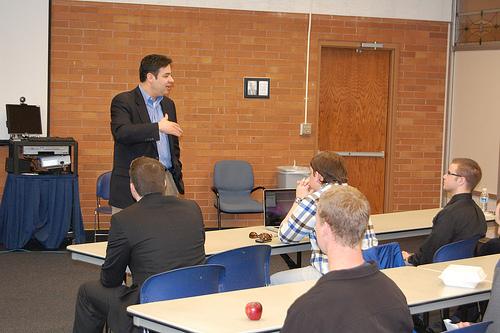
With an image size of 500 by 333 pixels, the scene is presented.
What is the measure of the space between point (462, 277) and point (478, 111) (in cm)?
611

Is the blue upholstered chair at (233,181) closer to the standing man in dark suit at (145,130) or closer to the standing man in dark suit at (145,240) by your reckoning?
the standing man in dark suit at (145,130)

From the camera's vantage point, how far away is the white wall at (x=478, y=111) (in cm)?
934

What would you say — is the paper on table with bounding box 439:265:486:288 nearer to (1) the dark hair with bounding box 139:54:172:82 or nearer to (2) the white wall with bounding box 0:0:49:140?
(1) the dark hair with bounding box 139:54:172:82

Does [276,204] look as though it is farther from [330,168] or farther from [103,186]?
[103,186]

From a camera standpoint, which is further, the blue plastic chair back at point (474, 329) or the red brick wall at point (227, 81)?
the red brick wall at point (227, 81)

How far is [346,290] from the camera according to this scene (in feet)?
8.13

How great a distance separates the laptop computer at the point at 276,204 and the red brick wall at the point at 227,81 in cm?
359

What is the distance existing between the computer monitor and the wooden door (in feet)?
11.4

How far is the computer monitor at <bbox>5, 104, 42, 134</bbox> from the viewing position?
8266mm

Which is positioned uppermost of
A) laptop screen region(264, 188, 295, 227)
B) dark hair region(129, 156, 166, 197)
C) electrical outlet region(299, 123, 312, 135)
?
electrical outlet region(299, 123, 312, 135)

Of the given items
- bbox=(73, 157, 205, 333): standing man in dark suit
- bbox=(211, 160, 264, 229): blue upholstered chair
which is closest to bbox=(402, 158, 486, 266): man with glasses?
bbox=(73, 157, 205, 333): standing man in dark suit

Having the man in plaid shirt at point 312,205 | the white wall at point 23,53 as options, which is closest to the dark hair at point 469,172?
the man in plaid shirt at point 312,205

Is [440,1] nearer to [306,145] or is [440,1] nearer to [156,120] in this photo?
[306,145]

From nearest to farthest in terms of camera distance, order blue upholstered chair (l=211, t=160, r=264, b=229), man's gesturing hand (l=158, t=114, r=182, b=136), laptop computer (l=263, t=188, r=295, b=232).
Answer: man's gesturing hand (l=158, t=114, r=182, b=136), laptop computer (l=263, t=188, r=295, b=232), blue upholstered chair (l=211, t=160, r=264, b=229)
